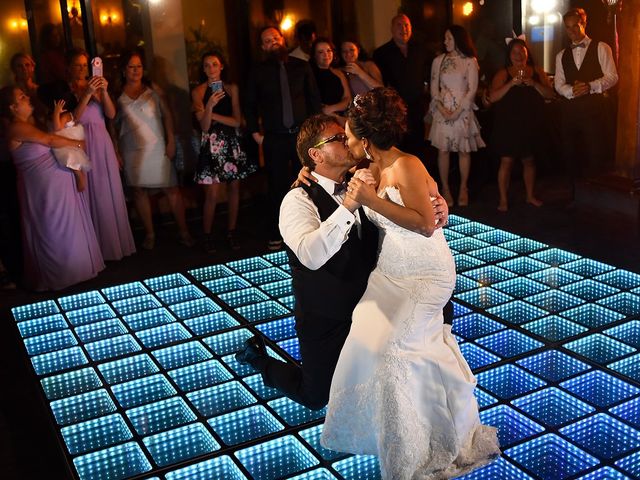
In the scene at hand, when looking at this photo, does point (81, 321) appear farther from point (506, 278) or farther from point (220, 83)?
point (506, 278)

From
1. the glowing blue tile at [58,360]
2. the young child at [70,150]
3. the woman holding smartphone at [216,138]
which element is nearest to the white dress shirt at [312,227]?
the glowing blue tile at [58,360]

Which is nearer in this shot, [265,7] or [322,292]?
[322,292]

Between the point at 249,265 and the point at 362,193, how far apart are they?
10.6 ft

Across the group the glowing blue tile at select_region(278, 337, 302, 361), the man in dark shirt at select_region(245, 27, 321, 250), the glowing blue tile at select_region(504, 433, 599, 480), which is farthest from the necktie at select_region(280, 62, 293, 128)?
the glowing blue tile at select_region(504, 433, 599, 480)

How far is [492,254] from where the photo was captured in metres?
6.22

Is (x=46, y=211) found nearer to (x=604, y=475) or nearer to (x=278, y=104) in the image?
(x=278, y=104)

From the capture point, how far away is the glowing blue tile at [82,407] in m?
4.11

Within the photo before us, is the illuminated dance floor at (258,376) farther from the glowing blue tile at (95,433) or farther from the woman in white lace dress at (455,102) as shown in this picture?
the woman in white lace dress at (455,102)

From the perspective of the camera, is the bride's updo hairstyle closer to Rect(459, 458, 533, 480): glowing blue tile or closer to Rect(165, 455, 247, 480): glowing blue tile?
Rect(459, 458, 533, 480): glowing blue tile

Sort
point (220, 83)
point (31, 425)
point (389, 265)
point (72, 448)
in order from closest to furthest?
point (389, 265), point (72, 448), point (31, 425), point (220, 83)

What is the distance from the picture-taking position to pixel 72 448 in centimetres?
386

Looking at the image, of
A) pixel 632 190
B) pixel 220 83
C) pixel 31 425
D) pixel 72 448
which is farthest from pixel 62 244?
pixel 632 190

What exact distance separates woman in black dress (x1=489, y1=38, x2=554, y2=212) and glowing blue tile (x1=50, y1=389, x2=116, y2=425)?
14.9 feet

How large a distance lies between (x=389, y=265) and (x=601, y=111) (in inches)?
193
